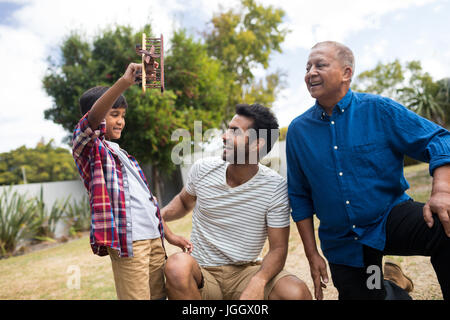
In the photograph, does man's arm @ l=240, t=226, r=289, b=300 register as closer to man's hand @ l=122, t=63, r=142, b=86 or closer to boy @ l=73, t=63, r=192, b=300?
boy @ l=73, t=63, r=192, b=300

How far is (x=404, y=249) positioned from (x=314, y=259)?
532 mm

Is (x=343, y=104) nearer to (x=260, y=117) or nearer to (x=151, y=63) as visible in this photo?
(x=260, y=117)

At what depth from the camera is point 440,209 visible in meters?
1.75

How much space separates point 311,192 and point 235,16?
19386mm

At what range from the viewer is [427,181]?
29.7 ft

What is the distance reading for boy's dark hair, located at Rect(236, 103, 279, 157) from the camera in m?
2.52

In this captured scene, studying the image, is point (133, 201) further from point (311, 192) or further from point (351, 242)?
point (351, 242)

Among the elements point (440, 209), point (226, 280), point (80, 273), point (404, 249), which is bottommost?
point (80, 273)

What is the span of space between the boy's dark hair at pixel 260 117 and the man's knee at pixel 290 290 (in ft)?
3.08

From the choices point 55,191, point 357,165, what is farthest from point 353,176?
point 55,191

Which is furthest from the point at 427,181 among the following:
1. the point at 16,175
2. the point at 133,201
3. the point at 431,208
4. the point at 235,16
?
the point at 16,175

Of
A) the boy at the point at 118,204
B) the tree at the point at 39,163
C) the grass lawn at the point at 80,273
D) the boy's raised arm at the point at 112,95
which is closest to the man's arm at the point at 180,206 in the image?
the boy at the point at 118,204

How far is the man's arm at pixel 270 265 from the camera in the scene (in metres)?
1.97

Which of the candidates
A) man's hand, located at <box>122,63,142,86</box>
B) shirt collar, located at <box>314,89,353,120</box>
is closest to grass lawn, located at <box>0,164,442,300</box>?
shirt collar, located at <box>314,89,353,120</box>
